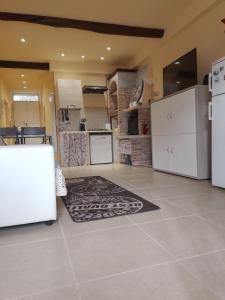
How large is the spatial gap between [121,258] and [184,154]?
253 centimetres

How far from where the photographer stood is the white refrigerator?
2.64 meters

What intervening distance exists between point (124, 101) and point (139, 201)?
13.1 ft

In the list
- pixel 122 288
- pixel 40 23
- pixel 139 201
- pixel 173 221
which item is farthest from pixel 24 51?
pixel 122 288

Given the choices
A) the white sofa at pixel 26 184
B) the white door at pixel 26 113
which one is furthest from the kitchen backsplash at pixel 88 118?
the white sofa at pixel 26 184

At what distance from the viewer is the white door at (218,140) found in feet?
8.73

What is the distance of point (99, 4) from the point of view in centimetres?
373

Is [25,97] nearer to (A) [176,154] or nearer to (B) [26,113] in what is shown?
(B) [26,113]

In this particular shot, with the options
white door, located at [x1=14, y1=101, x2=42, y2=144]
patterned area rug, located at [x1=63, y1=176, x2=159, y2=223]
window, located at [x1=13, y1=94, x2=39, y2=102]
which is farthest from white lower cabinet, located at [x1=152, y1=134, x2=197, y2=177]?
window, located at [x1=13, y1=94, x2=39, y2=102]

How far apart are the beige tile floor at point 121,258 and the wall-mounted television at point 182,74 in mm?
2337

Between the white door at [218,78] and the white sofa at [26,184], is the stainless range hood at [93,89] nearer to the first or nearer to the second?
the white door at [218,78]

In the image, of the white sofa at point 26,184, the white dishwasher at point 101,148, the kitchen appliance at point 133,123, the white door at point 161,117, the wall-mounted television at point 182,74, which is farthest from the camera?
the white dishwasher at point 101,148

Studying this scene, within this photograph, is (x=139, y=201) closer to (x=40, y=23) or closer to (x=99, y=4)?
(x=99, y=4)

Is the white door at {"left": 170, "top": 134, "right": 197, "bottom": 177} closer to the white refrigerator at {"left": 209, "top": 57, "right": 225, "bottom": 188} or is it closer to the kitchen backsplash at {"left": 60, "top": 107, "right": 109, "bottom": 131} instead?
the white refrigerator at {"left": 209, "top": 57, "right": 225, "bottom": 188}

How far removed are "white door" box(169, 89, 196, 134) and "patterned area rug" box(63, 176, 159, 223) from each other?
4.41 feet
